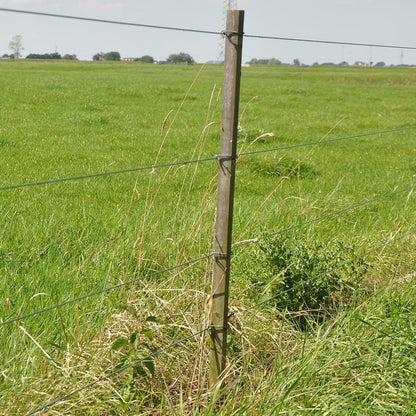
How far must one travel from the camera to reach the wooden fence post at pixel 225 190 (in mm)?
2561

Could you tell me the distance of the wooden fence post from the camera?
8.40 ft

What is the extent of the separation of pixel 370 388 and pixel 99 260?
76.8 inches

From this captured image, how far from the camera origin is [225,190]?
267cm

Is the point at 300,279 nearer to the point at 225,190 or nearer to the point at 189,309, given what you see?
the point at 189,309

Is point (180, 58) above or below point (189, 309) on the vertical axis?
above

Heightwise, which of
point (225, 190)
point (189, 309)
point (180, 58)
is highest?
point (180, 58)

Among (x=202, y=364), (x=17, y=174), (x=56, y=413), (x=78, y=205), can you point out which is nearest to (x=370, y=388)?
(x=202, y=364)

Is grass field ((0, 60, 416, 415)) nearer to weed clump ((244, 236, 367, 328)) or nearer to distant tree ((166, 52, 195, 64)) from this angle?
weed clump ((244, 236, 367, 328))

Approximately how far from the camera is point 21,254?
4.19m

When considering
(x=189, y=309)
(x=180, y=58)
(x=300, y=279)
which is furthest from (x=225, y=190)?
(x=180, y=58)

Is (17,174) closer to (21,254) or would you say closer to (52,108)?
(21,254)

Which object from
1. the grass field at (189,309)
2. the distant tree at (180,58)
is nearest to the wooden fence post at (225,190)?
the grass field at (189,309)

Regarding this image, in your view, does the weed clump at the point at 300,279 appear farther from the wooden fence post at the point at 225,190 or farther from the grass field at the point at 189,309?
the wooden fence post at the point at 225,190

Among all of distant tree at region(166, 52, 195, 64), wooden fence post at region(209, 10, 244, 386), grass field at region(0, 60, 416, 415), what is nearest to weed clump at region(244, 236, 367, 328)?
grass field at region(0, 60, 416, 415)
